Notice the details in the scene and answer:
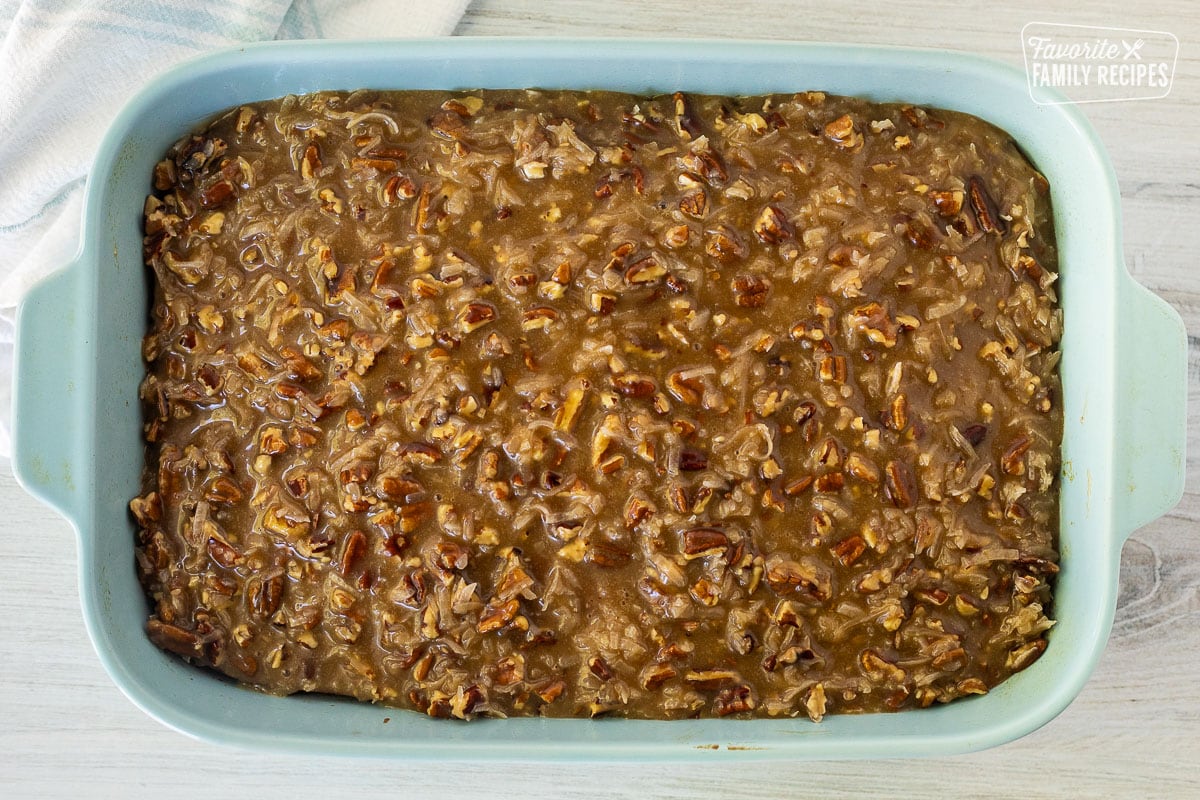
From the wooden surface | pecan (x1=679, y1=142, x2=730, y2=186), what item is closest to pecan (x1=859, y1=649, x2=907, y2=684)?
the wooden surface

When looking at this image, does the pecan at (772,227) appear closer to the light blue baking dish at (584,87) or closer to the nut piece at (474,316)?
the light blue baking dish at (584,87)

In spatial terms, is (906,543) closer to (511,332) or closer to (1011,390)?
(1011,390)

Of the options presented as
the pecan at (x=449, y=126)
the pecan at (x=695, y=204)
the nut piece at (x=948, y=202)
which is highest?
the pecan at (x=449, y=126)

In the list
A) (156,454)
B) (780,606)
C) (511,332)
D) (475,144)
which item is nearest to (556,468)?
(511,332)

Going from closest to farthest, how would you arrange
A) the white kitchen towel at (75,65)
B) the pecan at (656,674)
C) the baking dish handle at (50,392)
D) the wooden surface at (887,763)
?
the baking dish handle at (50,392) < the pecan at (656,674) < the white kitchen towel at (75,65) < the wooden surface at (887,763)

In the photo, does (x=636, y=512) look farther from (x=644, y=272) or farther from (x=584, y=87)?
(x=584, y=87)

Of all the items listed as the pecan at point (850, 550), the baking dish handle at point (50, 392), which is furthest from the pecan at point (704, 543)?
the baking dish handle at point (50, 392)

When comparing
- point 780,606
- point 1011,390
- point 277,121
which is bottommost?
point 780,606

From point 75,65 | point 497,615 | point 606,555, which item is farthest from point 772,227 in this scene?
point 75,65
